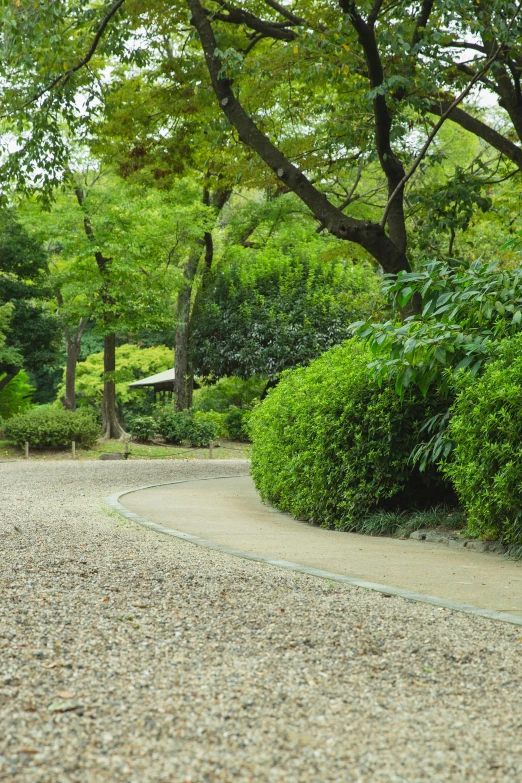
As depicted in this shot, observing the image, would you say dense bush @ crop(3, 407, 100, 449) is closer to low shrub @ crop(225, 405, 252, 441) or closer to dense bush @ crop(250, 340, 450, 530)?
low shrub @ crop(225, 405, 252, 441)

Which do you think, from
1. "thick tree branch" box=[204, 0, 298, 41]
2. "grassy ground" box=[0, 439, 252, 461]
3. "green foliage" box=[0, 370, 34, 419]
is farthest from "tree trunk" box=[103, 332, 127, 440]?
"thick tree branch" box=[204, 0, 298, 41]

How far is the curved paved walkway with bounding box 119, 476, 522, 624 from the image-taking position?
4477 mm

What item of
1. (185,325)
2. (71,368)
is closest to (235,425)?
(185,325)

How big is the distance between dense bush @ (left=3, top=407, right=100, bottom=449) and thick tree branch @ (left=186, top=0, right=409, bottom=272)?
14278mm

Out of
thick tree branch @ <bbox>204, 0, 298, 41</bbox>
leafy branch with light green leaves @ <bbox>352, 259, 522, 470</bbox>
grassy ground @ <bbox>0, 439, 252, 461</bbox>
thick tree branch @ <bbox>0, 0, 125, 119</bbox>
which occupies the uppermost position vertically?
thick tree branch @ <bbox>204, 0, 298, 41</bbox>

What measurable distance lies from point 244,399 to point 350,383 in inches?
883

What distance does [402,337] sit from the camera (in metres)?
6.57

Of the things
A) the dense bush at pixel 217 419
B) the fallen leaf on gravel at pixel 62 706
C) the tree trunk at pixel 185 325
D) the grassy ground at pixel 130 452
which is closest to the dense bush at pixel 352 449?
the fallen leaf on gravel at pixel 62 706

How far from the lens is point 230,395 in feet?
102

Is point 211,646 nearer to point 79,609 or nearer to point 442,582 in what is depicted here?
point 79,609

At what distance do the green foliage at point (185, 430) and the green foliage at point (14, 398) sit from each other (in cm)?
835

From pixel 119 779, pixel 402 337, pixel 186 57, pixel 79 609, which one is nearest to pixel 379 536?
pixel 402 337

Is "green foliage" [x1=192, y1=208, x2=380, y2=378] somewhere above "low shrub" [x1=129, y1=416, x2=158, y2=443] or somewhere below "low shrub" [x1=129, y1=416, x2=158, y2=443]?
above

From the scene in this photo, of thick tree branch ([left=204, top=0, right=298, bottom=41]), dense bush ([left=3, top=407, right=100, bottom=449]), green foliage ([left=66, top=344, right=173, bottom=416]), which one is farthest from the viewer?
green foliage ([left=66, top=344, right=173, bottom=416])
